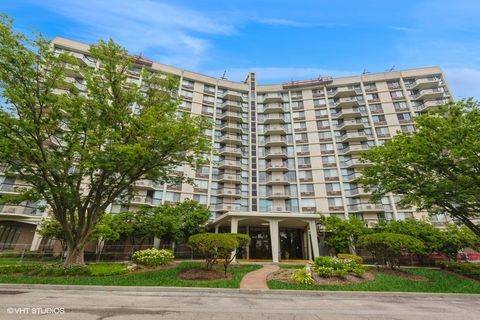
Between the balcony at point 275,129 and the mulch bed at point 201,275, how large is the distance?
1402 inches

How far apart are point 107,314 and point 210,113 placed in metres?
43.8

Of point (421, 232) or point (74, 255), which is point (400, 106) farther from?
point (74, 255)

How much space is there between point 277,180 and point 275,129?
33.8 feet

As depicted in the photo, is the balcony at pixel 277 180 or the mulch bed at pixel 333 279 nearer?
the mulch bed at pixel 333 279

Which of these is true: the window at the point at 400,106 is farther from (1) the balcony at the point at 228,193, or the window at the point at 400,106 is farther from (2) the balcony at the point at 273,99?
(1) the balcony at the point at 228,193

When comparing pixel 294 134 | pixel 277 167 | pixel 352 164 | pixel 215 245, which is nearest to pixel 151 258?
pixel 215 245

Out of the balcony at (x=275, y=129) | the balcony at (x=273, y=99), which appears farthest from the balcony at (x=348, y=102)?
the balcony at (x=275, y=129)

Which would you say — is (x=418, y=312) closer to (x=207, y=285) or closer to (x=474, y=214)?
(x=207, y=285)

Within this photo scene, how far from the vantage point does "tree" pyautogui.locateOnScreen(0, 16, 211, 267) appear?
45.3 feet

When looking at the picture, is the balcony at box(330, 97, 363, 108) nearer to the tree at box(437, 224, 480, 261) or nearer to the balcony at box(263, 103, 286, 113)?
the balcony at box(263, 103, 286, 113)

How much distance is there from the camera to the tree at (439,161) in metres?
14.5

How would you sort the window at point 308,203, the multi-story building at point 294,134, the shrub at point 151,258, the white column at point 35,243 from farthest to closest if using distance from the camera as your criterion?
the window at point 308,203 < the multi-story building at point 294,134 < the white column at point 35,243 < the shrub at point 151,258

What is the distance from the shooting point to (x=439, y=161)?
1552 cm

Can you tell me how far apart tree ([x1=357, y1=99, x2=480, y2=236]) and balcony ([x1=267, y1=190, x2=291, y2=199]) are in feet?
77.1
